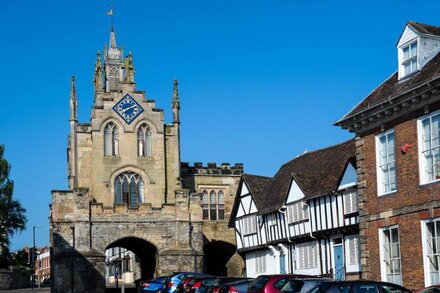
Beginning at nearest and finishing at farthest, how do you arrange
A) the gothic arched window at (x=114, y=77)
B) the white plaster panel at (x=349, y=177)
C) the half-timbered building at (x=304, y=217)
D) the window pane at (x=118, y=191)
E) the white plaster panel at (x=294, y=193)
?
the white plaster panel at (x=349, y=177) → the half-timbered building at (x=304, y=217) → the white plaster panel at (x=294, y=193) → the window pane at (x=118, y=191) → the gothic arched window at (x=114, y=77)

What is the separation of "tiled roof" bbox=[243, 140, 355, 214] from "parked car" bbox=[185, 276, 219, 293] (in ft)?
25.9

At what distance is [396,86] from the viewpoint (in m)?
27.8

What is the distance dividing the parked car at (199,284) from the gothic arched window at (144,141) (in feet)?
84.1

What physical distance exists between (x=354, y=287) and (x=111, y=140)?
122 feet

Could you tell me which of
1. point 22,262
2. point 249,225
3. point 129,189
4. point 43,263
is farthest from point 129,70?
point 43,263

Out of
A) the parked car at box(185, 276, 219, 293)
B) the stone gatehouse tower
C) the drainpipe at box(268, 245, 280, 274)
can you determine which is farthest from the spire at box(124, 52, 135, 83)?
the parked car at box(185, 276, 219, 293)

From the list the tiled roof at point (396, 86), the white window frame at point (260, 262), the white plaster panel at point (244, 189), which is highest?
the tiled roof at point (396, 86)

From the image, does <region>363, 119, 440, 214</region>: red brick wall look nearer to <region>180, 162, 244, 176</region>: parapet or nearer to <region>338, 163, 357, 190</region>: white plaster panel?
<region>338, 163, 357, 190</region>: white plaster panel

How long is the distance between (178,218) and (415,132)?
26.5 m

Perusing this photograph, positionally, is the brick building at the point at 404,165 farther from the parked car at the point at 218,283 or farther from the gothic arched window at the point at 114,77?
the gothic arched window at the point at 114,77

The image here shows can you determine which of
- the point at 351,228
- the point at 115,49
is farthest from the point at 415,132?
the point at 115,49

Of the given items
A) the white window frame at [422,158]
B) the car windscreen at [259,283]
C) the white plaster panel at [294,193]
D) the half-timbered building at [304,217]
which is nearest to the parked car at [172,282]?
the half-timbered building at [304,217]

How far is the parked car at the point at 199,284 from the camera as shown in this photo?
28.7m

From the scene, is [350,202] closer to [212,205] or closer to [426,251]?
[426,251]
